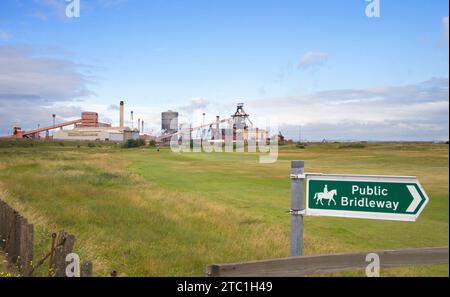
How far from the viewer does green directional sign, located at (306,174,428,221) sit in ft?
15.7

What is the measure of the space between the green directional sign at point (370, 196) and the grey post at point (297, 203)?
0.24m

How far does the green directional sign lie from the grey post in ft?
0.77

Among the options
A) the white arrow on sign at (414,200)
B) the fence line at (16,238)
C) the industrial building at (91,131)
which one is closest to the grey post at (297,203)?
the white arrow on sign at (414,200)

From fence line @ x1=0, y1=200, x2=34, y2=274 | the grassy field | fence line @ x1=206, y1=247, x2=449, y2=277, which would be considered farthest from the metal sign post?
fence line @ x1=0, y1=200, x2=34, y2=274

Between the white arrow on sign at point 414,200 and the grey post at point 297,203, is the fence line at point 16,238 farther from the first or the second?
the white arrow on sign at point 414,200

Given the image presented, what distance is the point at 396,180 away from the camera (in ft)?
15.8

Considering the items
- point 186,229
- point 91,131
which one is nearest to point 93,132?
point 91,131

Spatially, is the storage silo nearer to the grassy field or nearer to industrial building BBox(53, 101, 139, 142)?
industrial building BBox(53, 101, 139, 142)

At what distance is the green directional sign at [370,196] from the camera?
4.79 metres

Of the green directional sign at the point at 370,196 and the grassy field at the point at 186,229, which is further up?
the green directional sign at the point at 370,196

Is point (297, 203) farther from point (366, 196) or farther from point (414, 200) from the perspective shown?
point (414, 200)

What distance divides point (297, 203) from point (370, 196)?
2.95 feet
